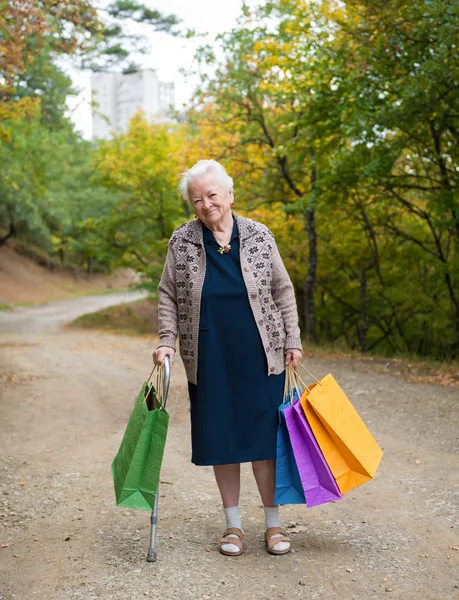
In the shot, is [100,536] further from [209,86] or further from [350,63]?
[209,86]

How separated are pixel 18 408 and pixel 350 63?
696 centimetres

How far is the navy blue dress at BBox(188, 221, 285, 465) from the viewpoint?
3.88 m

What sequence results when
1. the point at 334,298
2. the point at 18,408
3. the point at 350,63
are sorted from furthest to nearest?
the point at 334,298 < the point at 350,63 < the point at 18,408

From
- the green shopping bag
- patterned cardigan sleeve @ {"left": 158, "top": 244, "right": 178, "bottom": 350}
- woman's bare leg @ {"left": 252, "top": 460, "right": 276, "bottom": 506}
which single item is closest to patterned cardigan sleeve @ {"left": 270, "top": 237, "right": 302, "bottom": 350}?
patterned cardigan sleeve @ {"left": 158, "top": 244, "right": 178, "bottom": 350}

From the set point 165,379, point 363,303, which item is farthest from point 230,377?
point 363,303

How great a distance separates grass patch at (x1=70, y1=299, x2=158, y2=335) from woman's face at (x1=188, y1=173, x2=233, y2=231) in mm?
23364

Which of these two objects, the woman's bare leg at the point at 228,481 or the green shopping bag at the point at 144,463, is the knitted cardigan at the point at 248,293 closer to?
the green shopping bag at the point at 144,463

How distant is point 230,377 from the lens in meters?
3.91

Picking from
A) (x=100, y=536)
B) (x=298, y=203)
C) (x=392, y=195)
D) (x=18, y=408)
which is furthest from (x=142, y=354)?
(x=100, y=536)

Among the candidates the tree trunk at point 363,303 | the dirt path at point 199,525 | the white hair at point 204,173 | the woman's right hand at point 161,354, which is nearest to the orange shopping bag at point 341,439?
the dirt path at point 199,525

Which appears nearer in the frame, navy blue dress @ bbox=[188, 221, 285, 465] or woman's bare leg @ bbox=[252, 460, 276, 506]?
navy blue dress @ bbox=[188, 221, 285, 465]

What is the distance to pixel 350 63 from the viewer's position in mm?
11531

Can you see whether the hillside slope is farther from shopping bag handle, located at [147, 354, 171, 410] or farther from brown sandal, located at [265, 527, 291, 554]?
brown sandal, located at [265, 527, 291, 554]

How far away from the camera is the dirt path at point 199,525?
139 inches
